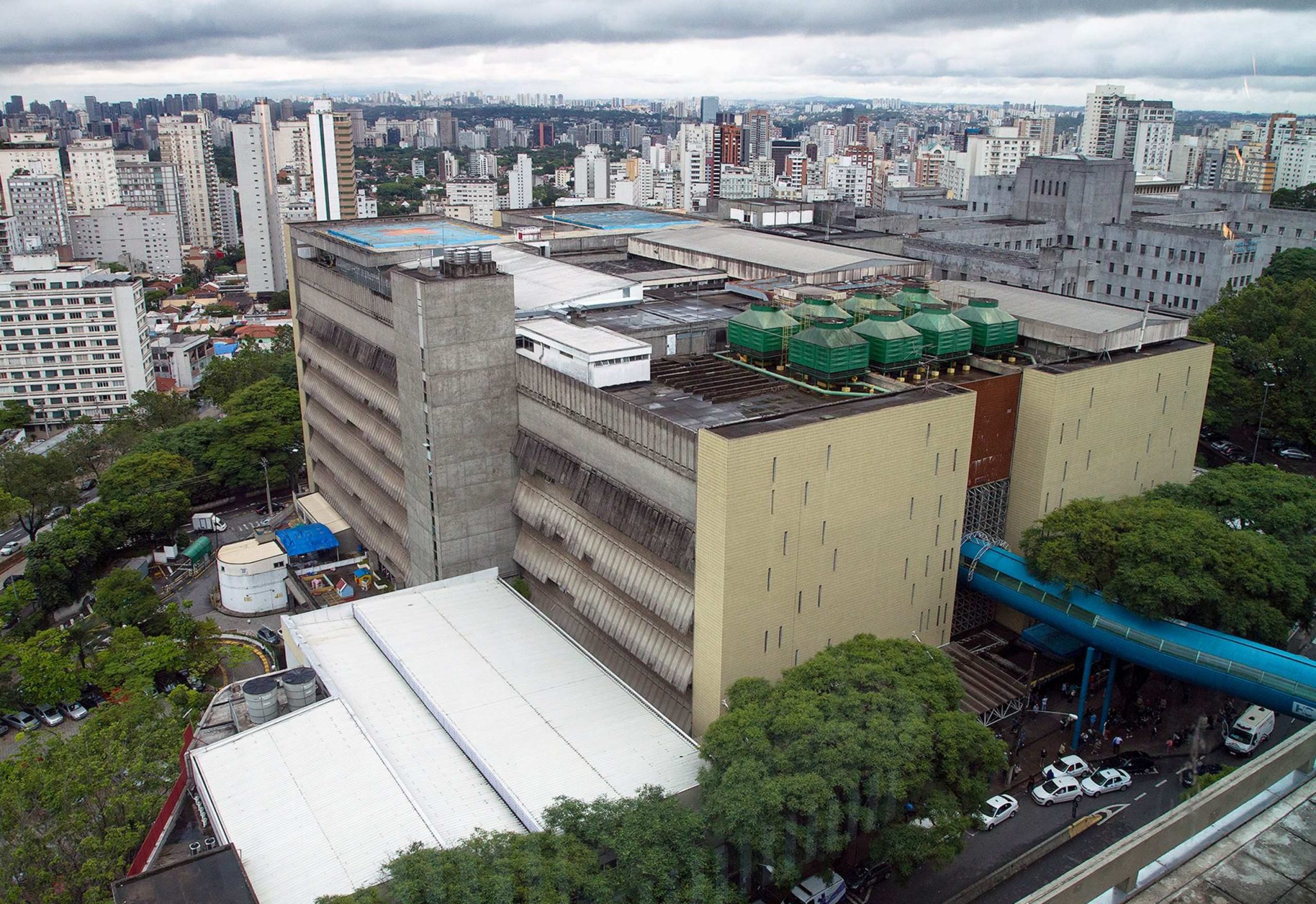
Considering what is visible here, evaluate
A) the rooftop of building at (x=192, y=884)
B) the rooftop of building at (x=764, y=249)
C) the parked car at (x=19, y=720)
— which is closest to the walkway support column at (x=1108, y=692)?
the rooftop of building at (x=764, y=249)

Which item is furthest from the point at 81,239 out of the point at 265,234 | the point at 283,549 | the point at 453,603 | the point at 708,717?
the point at 708,717

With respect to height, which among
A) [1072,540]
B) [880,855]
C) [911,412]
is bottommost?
[880,855]

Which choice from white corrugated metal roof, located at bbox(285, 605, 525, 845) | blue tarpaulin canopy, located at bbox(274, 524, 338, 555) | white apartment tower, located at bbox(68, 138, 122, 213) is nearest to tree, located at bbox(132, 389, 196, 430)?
blue tarpaulin canopy, located at bbox(274, 524, 338, 555)

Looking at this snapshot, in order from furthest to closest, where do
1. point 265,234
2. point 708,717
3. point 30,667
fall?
point 265,234
point 30,667
point 708,717

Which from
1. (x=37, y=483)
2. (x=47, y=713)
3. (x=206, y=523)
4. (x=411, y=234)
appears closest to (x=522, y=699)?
(x=47, y=713)

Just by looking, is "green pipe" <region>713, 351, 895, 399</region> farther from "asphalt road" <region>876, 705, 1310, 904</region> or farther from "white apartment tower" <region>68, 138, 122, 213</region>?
"white apartment tower" <region>68, 138, 122, 213</region>

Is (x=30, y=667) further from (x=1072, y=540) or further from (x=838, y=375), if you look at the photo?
(x=1072, y=540)

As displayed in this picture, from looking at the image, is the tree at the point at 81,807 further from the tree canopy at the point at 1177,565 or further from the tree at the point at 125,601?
the tree canopy at the point at 1177,565
